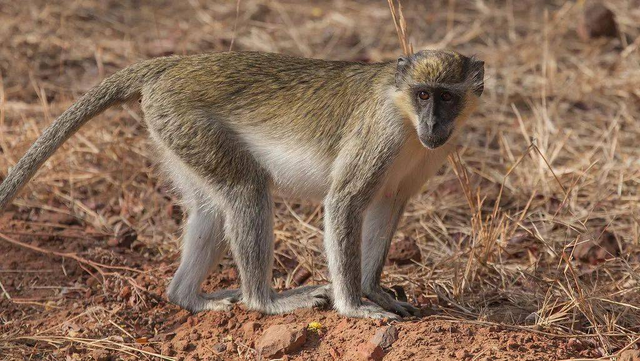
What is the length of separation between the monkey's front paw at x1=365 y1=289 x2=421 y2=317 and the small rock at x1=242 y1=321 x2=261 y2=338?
75 cm

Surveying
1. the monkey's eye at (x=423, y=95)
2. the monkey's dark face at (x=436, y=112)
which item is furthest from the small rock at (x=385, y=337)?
the monkey's eye at (x=423, y=95)

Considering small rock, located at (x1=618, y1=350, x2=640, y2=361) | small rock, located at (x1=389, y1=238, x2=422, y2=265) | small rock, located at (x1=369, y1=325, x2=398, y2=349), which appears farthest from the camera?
small rock, located at (x1=389, y1=238, x2=422, y2=265)

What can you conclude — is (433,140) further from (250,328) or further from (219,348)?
(219,348)

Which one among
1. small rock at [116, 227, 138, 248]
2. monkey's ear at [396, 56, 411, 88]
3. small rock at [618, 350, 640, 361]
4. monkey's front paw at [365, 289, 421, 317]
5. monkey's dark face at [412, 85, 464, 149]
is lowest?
small rock at [116, 227, 138, 248]

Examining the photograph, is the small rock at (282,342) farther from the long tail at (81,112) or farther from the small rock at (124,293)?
the long tail at (81,112)

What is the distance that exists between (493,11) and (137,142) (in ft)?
19.8

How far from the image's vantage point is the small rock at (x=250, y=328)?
18.8 feet

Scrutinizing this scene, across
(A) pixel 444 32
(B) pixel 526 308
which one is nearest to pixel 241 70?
(B) pixel 526 308

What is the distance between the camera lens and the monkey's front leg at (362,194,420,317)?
5992 mm

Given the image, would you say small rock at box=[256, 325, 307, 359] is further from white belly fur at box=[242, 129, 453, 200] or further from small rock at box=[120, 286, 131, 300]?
small rock at box=[120, 286, 131, 300]

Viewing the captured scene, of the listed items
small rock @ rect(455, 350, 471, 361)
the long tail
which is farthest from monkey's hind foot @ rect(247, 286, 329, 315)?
the long tail

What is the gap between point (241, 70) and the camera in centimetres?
620

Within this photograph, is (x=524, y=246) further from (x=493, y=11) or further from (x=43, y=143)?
(x=493, y=11)

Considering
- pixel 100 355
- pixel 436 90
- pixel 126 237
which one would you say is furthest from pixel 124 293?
pixel 436 90
